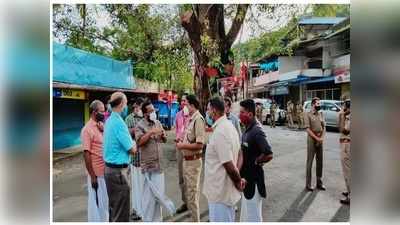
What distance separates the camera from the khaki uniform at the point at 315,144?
3.55 m

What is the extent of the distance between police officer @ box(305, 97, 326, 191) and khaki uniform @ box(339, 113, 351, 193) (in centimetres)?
17

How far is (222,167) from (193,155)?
1.69ft

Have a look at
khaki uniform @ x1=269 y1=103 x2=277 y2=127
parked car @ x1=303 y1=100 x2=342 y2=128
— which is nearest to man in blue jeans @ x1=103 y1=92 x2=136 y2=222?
khaki uniform @ x1=269 y1=103 x2=277 y2=127

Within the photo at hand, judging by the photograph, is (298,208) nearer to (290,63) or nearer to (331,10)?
(290,63)

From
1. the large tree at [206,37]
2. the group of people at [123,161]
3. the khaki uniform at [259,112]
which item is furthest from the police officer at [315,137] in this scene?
the group of people at [123,161]

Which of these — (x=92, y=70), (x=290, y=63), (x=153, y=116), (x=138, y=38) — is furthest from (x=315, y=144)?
(x=92, y=70)

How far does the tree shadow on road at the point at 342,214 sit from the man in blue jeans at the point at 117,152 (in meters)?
1.76

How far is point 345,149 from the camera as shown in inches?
135

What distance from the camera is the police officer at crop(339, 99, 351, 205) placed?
3.38 metres

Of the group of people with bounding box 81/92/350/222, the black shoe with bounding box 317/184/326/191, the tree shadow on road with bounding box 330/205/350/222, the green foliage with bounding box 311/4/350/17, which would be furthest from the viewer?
the black shoe with bounding box 317/184/326/191

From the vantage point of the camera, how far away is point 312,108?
11.8ft

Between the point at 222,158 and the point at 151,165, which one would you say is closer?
the point at 222,158

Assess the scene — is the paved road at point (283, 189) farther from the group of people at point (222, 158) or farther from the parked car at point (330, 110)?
the group of people at point (222, 158)

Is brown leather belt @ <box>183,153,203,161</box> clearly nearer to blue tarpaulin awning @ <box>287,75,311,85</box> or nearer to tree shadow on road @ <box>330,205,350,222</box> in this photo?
blue tarpaulin awning @ <box>287,75,311,85</box>
